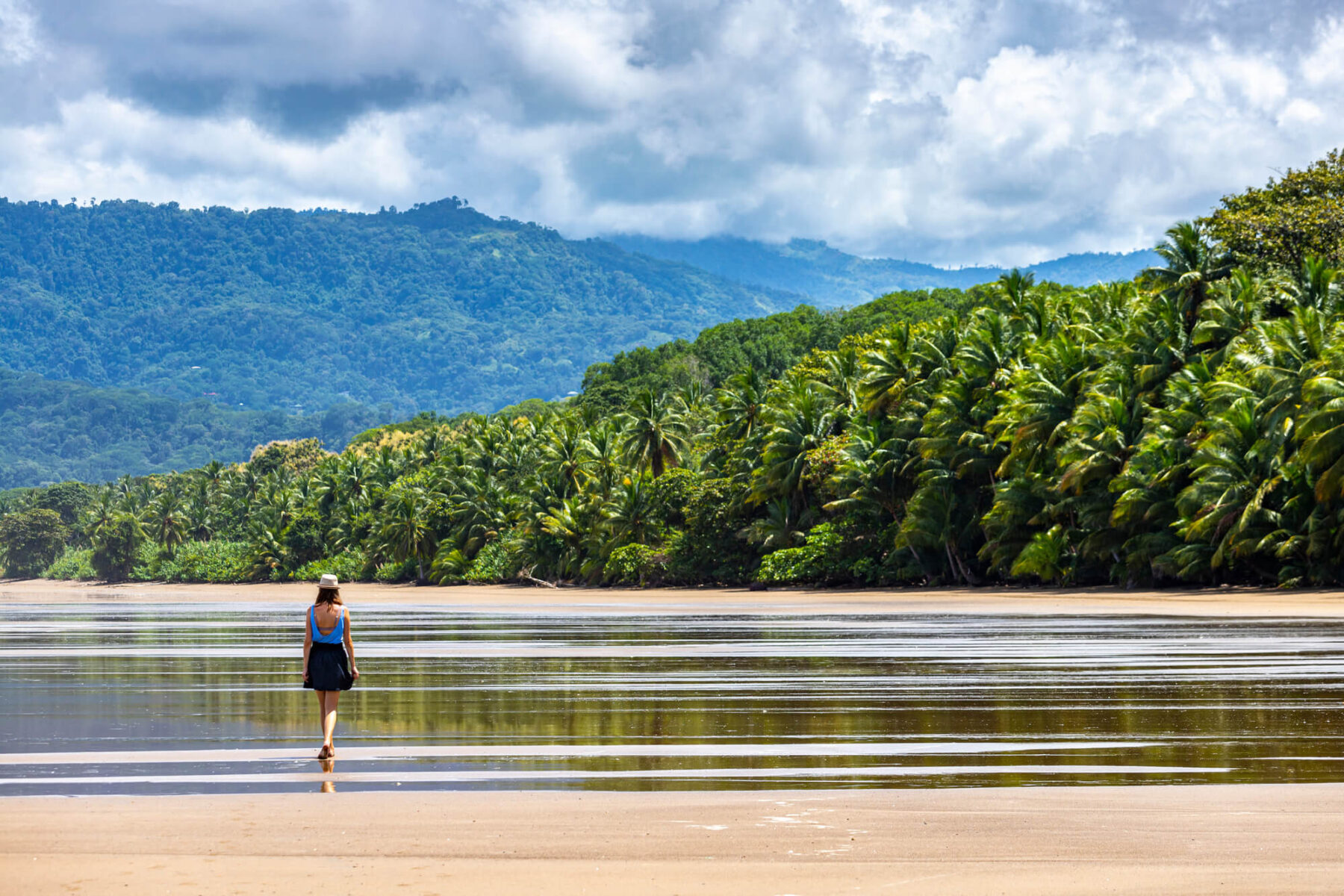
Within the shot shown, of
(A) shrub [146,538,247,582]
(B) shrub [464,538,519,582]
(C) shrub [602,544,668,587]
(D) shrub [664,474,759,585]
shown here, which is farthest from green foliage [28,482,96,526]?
(D) shrub [664,474,759,585]

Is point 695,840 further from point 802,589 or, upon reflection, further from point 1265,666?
point 802,589

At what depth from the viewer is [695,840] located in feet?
23.7

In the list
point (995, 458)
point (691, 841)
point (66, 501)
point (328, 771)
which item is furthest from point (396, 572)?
point (691, 841)

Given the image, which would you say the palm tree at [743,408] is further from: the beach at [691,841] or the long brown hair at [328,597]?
the beach at [691,841]

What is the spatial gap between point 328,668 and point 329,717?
18.6 inches

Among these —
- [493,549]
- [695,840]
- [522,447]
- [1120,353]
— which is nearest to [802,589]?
[1120,353]

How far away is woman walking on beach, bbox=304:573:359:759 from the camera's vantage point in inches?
418

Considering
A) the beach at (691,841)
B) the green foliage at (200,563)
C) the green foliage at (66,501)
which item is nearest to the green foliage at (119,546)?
the green foliage at (200,563)

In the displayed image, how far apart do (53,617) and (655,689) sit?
34.3m

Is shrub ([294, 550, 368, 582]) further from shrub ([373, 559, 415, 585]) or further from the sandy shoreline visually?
the sandy shoreline

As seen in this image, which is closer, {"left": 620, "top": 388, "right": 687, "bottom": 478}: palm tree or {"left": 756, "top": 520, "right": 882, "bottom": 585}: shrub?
→ {"left": 756, "top": 520, "right": 882, "bottom": 585}: shrub

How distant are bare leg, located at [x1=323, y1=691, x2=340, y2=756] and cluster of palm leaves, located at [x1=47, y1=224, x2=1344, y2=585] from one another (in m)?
32.7

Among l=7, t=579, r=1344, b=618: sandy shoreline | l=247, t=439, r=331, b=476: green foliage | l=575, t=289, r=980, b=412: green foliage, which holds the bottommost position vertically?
l=7, t=579, r=1344, b=618: sandy shoreline

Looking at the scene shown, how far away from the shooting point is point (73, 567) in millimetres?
144125
